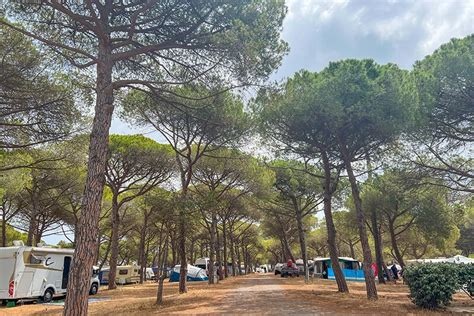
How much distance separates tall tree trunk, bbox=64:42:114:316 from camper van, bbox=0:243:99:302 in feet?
23.7

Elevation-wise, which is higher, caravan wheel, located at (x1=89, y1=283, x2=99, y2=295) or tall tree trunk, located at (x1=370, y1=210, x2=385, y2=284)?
tall tree trunk, located at (x1=370, y1=210, x2=385, y2=284)

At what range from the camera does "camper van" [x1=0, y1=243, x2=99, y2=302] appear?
12.0 m

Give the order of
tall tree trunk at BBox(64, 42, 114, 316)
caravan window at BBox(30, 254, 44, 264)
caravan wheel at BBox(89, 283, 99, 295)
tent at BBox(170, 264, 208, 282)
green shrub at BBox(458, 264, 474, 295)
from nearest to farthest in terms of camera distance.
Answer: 1. tall tree trunk at BBox(64, 42, 114, 316)
2. green shrub at BBox(458, 264, 474, 295)
3. caravan window at BBox(30, 254, 44, 264)
4. caravan wheel at BBox(89, 283, 99, 295)
5. tent at BBox(170, 264, 208, 282)

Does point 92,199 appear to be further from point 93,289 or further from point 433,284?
point 93,289

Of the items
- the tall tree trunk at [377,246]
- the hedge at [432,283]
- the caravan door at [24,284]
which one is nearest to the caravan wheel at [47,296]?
the caravan door at [24,284]

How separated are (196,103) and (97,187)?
4.59 meters

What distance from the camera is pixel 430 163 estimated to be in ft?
45.4

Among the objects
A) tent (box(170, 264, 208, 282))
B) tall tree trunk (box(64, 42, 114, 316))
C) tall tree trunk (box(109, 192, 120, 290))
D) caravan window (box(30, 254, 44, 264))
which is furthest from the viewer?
tent (box(170, 264, 208, 282))

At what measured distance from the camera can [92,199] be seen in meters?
6.07

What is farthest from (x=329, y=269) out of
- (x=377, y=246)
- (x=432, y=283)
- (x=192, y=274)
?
(x=432, y=283)

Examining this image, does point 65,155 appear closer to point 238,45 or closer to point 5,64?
point 5,64

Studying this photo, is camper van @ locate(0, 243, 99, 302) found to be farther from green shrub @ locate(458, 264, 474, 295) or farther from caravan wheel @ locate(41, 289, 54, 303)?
green shrub @ locate(458, 264, 474, 295)

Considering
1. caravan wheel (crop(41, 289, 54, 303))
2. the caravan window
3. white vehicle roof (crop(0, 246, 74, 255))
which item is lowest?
caravan wheel (crop(41, 289, 54, 303))

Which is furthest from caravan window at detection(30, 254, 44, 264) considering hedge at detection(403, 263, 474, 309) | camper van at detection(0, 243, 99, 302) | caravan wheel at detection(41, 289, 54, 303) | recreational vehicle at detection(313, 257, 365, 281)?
recreational vehicle at detection(313, 257, 365, 281)
